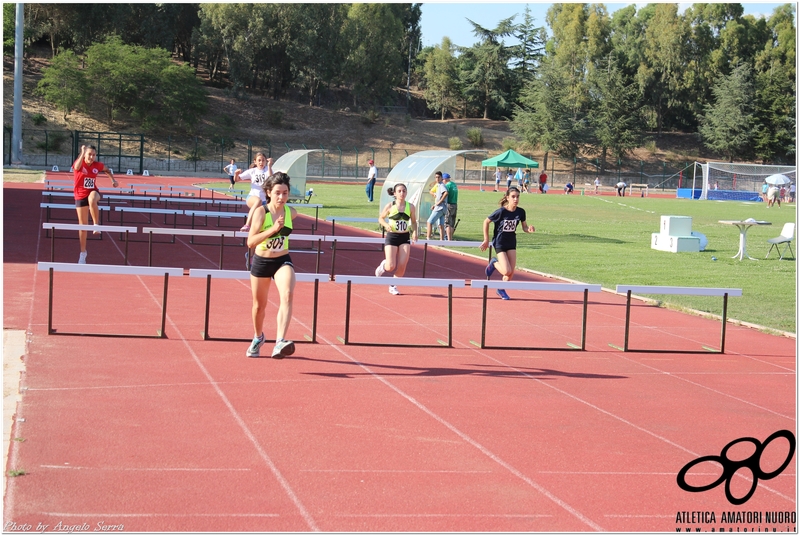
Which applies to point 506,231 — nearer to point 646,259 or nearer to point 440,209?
point 646,259

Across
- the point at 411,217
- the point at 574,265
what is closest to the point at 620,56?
the point at 574,265

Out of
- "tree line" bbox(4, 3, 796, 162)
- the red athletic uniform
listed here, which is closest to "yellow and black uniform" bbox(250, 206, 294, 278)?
the red athletic uniform

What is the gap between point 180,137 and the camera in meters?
75.9

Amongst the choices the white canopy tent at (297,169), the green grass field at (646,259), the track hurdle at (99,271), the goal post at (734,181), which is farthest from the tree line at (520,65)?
the track hurdle at (99,271)

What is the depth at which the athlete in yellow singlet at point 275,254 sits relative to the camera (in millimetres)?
8164

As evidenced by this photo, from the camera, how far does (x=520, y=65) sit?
97250 millimetres

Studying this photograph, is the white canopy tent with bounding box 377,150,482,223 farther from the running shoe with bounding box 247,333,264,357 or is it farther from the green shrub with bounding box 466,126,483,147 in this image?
the green shrub with bounding box 466,126,483,147

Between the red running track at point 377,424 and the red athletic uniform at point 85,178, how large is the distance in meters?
3.62

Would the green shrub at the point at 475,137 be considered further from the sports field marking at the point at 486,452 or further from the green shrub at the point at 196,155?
the sports field marking at the point at 486,452

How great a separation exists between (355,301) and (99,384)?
585 cm

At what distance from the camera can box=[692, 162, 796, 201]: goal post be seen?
62.7 metres

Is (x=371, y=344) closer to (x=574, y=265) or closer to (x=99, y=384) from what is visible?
(x=99, y=384)

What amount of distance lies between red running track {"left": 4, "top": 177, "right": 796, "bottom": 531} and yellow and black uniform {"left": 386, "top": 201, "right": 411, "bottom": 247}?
5.37 feet

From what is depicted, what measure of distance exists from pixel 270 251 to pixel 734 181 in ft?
204
